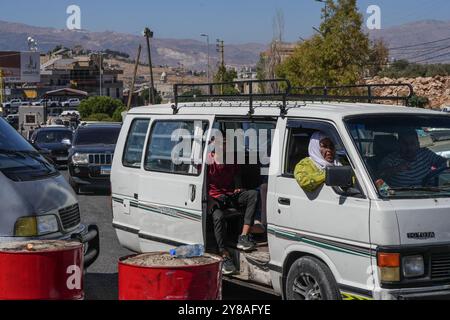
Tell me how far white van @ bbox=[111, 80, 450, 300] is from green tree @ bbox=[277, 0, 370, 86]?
22093mm

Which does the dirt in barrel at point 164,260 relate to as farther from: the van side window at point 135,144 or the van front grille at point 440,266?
the van side window at point 135,144

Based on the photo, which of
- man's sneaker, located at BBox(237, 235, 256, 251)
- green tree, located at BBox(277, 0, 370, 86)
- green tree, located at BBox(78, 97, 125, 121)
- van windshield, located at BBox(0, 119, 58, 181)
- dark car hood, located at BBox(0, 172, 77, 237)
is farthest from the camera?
green tree, located at BBox(78, 97, 125, 121)

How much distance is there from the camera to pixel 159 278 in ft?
16.0

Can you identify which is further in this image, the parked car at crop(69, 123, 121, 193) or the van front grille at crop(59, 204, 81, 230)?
the parked car at crop(69, 123, 121, 193)

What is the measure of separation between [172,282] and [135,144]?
172 inches

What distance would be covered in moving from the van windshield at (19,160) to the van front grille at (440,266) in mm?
3820

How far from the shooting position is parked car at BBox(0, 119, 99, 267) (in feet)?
22.5

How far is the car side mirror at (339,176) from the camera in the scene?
5977 millimetres

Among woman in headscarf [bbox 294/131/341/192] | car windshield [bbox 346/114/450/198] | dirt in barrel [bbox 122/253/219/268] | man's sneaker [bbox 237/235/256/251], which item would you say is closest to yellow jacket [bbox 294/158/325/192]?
woman in headscarf [bbox 294/131/341/192]

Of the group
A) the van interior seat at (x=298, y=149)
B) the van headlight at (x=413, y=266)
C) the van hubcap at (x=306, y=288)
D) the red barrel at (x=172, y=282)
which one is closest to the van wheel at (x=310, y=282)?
the van hubcap at (x=306, y=288)

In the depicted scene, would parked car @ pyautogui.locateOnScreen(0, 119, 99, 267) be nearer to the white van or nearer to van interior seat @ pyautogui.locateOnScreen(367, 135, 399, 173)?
the white van

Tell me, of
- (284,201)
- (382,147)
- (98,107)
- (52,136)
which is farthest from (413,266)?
(98,107)

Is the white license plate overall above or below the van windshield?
below

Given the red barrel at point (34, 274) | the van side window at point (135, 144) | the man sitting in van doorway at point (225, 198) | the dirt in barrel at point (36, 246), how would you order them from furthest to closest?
1. the van side window at point (135, 144)
2. the man sitting in van doorway at point (225, 198)
3. the dirt in barrel at point (36, 246)
4. the red barrel at point (34, 274)
